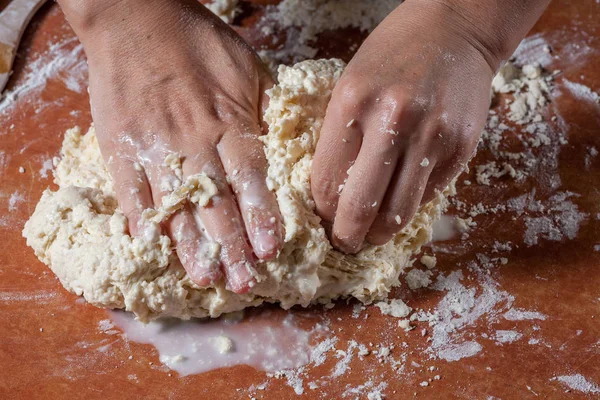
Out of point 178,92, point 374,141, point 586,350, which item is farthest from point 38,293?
point 586,350

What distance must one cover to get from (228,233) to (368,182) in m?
0.33

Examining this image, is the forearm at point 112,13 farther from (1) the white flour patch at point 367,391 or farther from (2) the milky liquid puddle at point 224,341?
(1) the white flour patch at point 367,391

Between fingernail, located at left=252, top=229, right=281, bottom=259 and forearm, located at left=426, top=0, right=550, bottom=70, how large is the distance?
0.60 metres

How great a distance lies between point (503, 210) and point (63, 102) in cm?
129

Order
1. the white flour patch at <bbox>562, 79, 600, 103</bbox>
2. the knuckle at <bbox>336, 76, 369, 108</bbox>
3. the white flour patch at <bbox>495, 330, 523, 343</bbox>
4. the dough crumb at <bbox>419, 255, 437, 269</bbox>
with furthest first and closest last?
the white flour patch at <bbox>562, 79, 600, 103</bbox> < the dough crumb at <bbox>419, 255, 437, 269</bbox> < the white flour patch at <bbox>495, 330, 523, 343</bbox> < the knuckle at <bbox>336, 76, 369, 108</bbox>

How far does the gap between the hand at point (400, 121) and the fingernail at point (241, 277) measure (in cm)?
21

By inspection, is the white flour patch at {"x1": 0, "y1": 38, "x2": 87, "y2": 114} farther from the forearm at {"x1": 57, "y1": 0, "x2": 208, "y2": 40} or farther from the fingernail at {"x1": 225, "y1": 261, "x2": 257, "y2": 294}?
the fingernail at {"x1": 225, "y1": 261, "x2": 257, "y2": 294}

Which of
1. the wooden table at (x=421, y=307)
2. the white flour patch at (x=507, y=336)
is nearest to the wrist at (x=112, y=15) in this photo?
the wooden table at (x=421, y=307)

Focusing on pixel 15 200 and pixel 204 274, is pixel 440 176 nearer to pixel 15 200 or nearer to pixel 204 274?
pixel 204 274

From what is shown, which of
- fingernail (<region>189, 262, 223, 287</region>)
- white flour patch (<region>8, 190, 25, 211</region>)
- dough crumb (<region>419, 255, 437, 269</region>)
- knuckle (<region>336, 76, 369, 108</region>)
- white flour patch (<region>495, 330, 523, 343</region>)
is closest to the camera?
knuckle (<region>336, 76, 369, 108</region>)

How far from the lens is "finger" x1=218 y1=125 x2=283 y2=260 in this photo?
1434 millimetres

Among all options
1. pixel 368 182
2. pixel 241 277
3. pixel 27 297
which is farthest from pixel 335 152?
pixel 27 297

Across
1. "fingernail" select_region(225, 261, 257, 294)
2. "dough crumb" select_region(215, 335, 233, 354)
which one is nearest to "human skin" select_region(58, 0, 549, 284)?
"fingernail" select_region(225, 261, 257, 294)

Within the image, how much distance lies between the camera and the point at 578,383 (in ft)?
4.78
